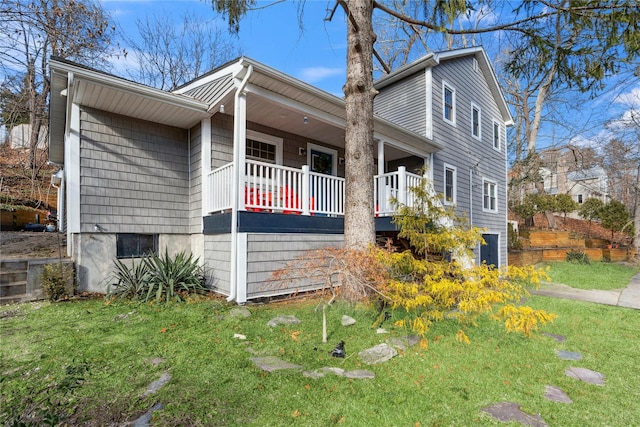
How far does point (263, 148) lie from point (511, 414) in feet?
23.3

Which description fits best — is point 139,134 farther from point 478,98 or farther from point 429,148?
point 478,98

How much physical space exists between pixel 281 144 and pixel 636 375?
745 cm

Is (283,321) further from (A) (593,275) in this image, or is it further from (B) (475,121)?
(B) (475,121)

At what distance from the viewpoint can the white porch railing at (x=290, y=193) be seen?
234 inches

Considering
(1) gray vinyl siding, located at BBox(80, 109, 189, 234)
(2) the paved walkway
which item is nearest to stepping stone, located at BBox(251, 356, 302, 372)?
(1) gray vinyl siding, located at BBox(80, 109, 189, 234)

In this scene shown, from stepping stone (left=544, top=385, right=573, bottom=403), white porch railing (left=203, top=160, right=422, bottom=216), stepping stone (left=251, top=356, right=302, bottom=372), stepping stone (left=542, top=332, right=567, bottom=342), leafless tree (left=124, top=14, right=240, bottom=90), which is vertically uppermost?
leafless tree (left=124, top=14, right=240, bottom=90)

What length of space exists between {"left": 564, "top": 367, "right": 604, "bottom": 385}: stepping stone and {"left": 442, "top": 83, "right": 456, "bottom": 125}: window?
919 cm

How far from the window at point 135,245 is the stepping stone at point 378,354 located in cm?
472

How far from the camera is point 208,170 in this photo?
6719mm

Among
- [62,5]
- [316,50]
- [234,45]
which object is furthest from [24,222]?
[234,45]

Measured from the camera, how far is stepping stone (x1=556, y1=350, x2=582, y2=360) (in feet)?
12.4

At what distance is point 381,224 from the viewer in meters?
8.00

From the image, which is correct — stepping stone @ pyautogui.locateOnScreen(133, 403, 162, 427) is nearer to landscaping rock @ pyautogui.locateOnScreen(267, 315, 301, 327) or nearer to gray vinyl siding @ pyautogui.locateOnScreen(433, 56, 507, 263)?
landscaping rock @ pyautogui.locateOnScreen(267, 315, 301, 327)

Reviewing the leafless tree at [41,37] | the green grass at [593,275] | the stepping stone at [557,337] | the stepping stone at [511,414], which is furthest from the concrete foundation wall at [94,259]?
the green grass at [593,275]
